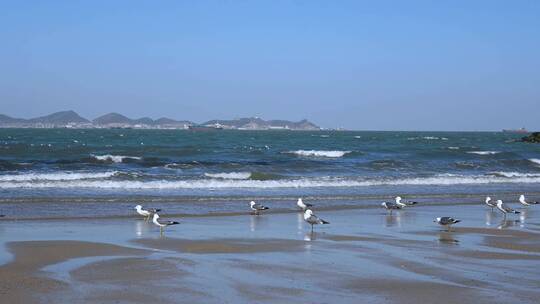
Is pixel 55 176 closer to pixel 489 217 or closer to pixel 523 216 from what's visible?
pixel 489 217

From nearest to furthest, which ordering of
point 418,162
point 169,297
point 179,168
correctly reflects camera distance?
point 169,297 < point 179,168 < point 418,162

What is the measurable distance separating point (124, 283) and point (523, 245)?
7.12 m

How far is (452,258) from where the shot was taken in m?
11.0

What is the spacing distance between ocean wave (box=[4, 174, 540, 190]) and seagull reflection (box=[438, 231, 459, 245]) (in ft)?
40.3

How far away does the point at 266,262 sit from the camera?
10.4m

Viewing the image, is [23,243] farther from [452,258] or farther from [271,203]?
[271,203]

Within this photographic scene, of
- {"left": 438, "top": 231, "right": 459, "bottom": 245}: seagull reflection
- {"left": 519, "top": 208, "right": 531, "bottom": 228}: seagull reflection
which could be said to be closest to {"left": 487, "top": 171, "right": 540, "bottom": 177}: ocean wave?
{"left": 519, "top": 208, "right": 531, "bottom": 228}: seagull reflection

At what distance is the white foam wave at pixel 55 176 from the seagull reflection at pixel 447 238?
1601 cm

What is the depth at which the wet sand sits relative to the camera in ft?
27.0

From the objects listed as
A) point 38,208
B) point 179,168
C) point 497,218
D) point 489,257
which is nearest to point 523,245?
point 489,257

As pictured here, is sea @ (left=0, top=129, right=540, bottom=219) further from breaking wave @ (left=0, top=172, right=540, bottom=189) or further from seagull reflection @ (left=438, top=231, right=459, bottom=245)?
seagull reflection @ (left=438, top=231, right=459, bottom=245)

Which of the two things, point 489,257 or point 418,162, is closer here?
point 489,257

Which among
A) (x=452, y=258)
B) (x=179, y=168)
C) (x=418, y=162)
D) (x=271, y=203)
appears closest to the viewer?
(x=452, y=258)

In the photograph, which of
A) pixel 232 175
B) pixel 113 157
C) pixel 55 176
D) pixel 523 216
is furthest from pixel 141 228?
pixel 113 157
